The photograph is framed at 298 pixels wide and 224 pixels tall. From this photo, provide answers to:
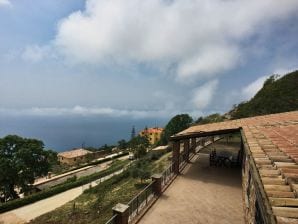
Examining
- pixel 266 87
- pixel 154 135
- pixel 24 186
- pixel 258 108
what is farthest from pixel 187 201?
pixel 154 135

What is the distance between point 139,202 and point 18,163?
2245 centimetres

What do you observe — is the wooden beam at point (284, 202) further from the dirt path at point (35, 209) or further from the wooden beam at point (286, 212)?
the dirt path at point (35, 209)

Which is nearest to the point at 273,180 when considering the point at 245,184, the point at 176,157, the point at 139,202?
the point at 245,184

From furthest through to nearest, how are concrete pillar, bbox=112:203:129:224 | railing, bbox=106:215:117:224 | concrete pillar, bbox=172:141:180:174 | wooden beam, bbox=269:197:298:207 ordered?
concrete pillar, bbox=172:141:180:174 → concrete pillar, bbox=112:203:129:224 → railing, bbox=106:215:117:224 → wooden beam, bbox=269:197:298:207

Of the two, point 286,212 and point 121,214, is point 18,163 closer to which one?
point 121,214

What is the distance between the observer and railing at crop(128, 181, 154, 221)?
9.40 metres

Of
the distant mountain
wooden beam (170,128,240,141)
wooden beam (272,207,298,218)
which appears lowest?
wooden beam (272,207,298,218)

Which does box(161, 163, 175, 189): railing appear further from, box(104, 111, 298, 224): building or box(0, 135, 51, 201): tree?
box(0, 135, 51, 201): tree

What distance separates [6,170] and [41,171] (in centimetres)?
420

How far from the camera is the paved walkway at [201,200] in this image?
30.2 ft

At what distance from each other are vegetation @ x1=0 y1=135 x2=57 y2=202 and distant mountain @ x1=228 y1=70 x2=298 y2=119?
3100 centimetres

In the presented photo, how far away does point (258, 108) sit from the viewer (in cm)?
4356

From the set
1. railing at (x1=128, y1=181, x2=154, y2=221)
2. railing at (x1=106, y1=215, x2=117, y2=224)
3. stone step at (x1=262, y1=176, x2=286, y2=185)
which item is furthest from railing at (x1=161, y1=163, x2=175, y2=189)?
stone step at (x1=262, y1=176, x2=286, y2=185)

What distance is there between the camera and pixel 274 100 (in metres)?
43.9
